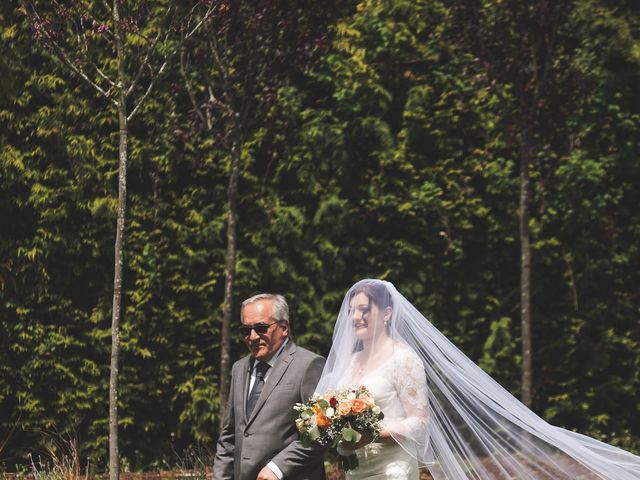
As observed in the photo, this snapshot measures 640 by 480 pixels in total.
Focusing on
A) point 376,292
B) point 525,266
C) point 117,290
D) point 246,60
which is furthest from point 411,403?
point 246,60

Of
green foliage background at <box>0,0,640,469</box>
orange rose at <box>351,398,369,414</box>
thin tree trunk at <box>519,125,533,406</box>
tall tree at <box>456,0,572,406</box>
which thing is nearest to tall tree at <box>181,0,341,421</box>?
green foliage background at <box>0,0,640,469</box>

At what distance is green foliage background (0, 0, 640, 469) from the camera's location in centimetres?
826

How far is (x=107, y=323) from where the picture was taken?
845 cm

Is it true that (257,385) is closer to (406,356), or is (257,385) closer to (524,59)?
(406,356)

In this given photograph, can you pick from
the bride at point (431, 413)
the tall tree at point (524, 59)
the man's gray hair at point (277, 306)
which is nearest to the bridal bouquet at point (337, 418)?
the bride at point (431, 413)

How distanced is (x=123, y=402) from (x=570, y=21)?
18.5 ft

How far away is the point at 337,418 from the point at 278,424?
38cm

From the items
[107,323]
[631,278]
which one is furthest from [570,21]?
[107,323]

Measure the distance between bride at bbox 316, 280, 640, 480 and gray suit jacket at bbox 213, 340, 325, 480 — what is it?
0.13 meters

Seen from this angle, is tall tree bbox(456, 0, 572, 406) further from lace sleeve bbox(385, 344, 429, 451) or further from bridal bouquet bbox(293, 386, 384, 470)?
bridal bouquet bbox(293, 386, 384, 470)

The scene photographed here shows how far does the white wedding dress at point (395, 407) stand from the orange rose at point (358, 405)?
189 millimetres

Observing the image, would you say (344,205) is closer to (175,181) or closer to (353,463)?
(175,181)

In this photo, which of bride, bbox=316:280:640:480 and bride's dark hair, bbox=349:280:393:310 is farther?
bride's dark hair, bbox=349:280:393:310

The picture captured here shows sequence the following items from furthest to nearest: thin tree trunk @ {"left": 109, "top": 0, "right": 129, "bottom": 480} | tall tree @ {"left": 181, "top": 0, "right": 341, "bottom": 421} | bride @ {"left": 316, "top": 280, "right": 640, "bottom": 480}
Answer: tall tree @ {"left": 181, "top": 0, "right": 341, "bottom": 421} → thin tree trunk @ {"left": 109, "top": 0, "right": 129, "bottom": 480} → bride @ {"left": 316, "top": 280, "right": 640, "bottom": 480}
